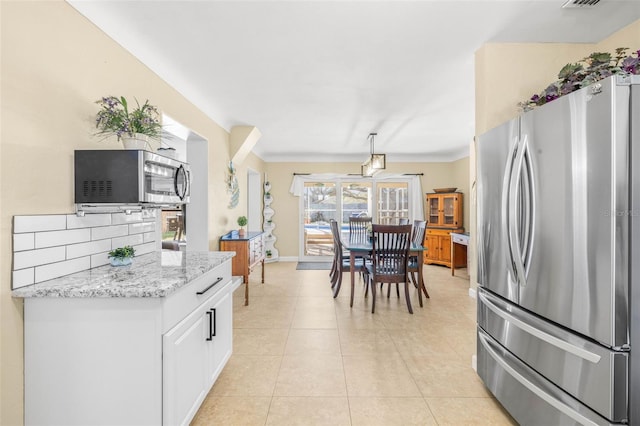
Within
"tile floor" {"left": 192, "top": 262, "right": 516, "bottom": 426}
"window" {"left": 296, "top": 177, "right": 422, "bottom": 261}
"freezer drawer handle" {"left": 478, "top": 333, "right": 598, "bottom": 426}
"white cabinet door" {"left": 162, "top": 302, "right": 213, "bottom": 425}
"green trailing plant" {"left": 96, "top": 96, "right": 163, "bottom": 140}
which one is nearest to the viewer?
"freezer drawer handle" {"left": 478, "top": 333, "right": 598, "bottom": 426}

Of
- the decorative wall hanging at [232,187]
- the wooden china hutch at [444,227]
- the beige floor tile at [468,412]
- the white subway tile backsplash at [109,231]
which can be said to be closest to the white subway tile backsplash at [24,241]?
the white subway tile backsplash at [109,231]

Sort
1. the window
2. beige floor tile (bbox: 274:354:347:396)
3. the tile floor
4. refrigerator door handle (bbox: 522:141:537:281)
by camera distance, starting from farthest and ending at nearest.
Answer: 1. the window
2. beige floor tile (bbox: 274:354:347:396)
3. the tile floor
4. refrigerator door handle (bbox: 522:141:537:281)

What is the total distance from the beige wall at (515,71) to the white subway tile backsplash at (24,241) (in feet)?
9.15

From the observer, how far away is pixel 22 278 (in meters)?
1.35

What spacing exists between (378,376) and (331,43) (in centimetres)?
246

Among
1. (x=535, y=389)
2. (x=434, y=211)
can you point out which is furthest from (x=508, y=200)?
(x=434, y=211)

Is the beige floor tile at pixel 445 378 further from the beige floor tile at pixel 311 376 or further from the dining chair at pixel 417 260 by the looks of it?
the dining chair at pixel 417 260

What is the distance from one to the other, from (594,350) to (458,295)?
3.18 meters

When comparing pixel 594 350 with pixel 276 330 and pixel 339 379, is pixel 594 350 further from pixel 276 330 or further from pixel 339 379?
pixel 276 330

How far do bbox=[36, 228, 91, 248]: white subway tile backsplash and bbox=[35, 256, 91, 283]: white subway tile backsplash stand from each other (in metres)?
0.10

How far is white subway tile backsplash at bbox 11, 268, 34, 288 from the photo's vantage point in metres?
1.32

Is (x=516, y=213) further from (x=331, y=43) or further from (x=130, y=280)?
(x=130, y=280)

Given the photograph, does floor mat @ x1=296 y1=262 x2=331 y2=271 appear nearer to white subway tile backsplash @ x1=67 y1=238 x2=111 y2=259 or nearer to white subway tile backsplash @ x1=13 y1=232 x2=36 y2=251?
white subway tile backsplash @ x1=67 y1=238 x2=111 y2=259

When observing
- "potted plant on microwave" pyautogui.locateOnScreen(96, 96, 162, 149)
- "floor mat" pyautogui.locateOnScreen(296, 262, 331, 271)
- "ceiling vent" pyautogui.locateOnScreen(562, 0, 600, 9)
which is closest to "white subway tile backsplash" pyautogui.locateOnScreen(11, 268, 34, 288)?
"potted plant on microwave" pyautogui.locateOnScreen(96, 96, 162, 149)
